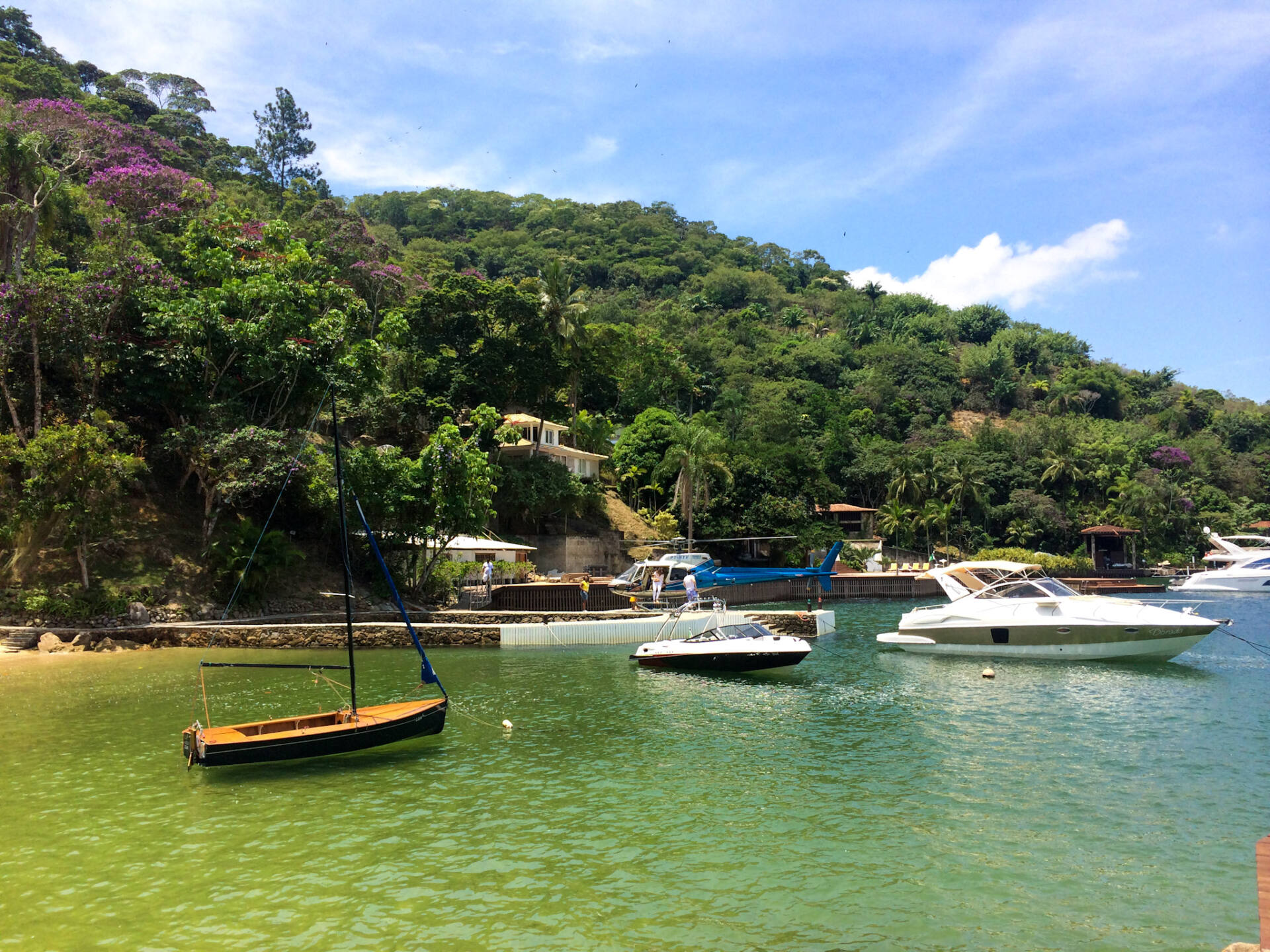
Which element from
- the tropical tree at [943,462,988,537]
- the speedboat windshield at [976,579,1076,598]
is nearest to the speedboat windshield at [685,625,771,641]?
the speedboat windshield at [976,579,1076,598]

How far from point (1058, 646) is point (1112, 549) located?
58300mm

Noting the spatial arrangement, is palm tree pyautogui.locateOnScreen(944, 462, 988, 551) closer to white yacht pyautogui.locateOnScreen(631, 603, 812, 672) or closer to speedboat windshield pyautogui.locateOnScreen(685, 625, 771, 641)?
speedboat windshield pyautogui.locateOnScreen(685, 625, 771, 641)

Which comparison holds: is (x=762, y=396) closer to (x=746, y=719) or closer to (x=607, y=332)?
(x=607, y=332)

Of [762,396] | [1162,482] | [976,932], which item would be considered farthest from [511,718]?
[1162,482]

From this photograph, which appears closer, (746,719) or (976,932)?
(976,932)

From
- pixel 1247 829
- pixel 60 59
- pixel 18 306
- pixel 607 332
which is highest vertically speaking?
pixel 60 59

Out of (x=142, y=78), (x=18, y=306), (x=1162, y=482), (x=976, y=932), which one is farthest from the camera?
(x=142, y=78)

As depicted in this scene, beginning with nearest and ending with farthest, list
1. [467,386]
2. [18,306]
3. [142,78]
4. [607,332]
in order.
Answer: [18,306]
[467,386]
[607,332]
[142,78]

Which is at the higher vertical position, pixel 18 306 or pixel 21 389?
pixel 18 306

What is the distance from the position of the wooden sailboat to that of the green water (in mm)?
428

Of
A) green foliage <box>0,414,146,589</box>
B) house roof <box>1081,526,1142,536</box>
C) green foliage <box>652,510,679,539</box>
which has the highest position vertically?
green foliage <box>0,414,146,589</box>

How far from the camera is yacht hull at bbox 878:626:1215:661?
24.7 m

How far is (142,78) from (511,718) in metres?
106

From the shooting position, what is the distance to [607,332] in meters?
60.8
